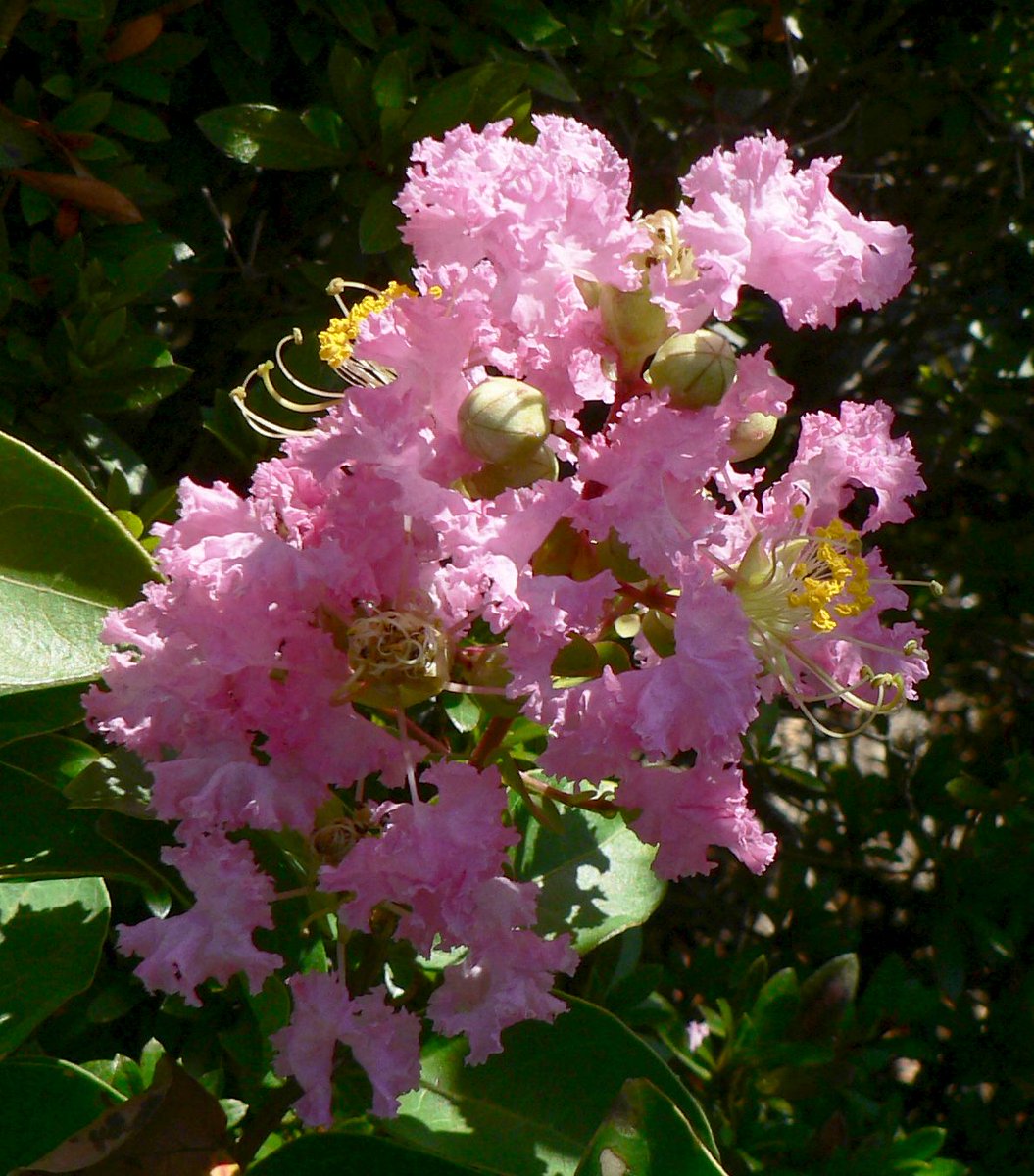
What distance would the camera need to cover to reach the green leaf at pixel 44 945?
0.99 m

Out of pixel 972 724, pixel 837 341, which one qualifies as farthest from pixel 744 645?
pixel 972 724

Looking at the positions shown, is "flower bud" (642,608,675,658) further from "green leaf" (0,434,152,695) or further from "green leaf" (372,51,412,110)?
"green leaf" (372,51,412,110)

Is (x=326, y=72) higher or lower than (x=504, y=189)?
lower

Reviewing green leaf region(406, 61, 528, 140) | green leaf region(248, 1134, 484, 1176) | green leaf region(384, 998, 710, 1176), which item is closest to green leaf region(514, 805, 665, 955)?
green leaf region(384, 998, 710, 1176)

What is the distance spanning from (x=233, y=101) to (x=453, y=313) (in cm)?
77

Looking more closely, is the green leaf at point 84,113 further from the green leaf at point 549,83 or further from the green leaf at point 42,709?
the green leaf at point 42,709

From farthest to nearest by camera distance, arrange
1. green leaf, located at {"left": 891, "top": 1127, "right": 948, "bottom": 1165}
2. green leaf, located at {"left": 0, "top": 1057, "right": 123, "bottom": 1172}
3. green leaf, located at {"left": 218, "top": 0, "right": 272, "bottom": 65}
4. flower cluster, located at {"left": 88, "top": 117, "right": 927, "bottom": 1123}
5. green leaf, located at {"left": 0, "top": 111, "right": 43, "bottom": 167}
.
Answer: green leaf, located at {"left": 891, "top": 1127, "right": 948, "bottom": 1165}
green leaf, located at {"left": 218, "top": 0, "right": 272, "bottom": 65}
green leaf, located at {"left": 0, "top": 111, "right": 43, "bottom": 167}
green leaf, located at {"left": 0, "top": 1057, "right": 123, "bottom": 1172}
flower cluster, located at {"left": 88, "top": 117, "right": 927, "bottom": 1123}

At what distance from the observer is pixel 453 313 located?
82 cm

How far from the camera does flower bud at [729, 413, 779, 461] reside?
92cm

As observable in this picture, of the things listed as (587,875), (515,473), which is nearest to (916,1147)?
(587,875)

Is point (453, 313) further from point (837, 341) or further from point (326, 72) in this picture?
point (837, 341)

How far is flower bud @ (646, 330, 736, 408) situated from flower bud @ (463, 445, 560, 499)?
83 mm

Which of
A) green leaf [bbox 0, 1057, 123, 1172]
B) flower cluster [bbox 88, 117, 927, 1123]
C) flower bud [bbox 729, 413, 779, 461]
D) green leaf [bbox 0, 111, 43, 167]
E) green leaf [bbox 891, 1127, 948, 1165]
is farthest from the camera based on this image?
green leaf [bbox 891, 1127, 948, 1165]

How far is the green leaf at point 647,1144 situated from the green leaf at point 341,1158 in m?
0.16
